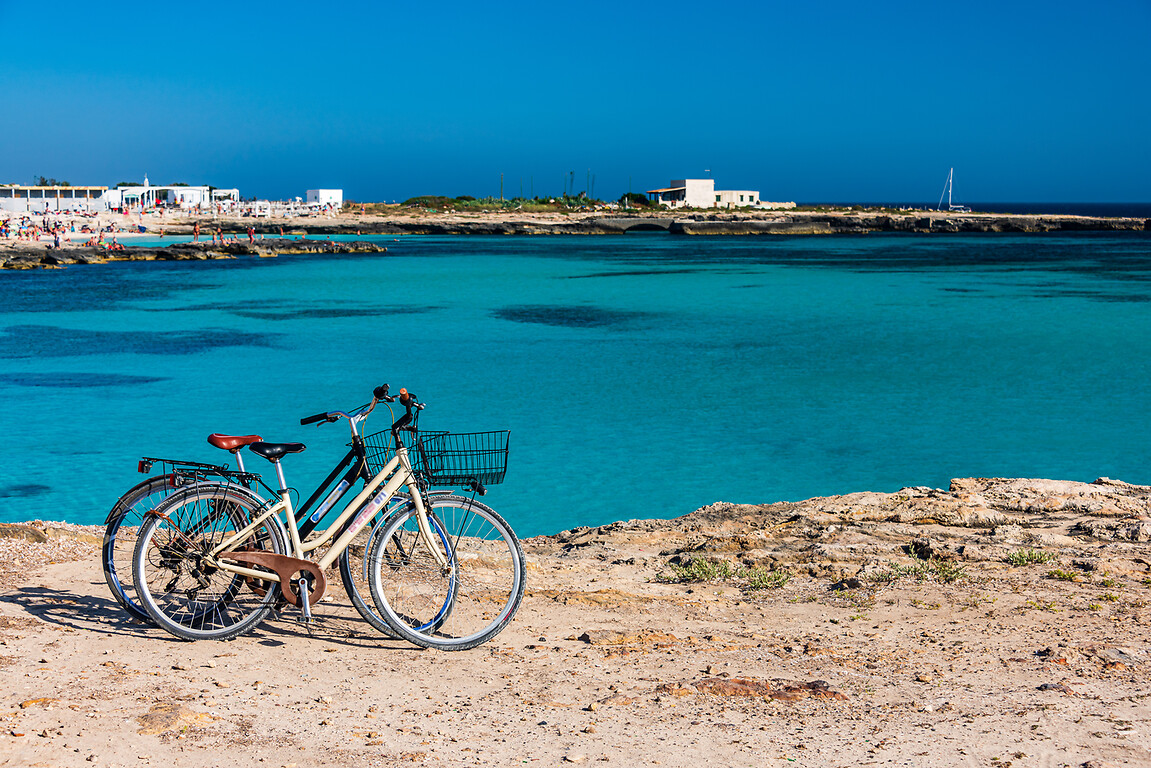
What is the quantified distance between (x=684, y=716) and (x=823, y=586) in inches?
84.6

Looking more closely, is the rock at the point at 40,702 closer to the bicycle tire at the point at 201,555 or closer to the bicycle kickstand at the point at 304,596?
the bicycle tire at the point at 201,555

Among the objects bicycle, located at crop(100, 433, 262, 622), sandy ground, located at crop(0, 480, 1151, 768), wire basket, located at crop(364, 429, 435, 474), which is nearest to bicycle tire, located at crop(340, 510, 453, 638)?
sandy ground, located at crop(0, 480, 1151, 768)

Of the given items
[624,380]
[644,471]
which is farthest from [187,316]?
[644,471]

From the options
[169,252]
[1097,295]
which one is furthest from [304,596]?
[169,252]

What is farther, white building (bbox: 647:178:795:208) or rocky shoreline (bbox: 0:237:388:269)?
white building (bbox: 647:178:795:208)

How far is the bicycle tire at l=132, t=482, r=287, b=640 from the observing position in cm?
442

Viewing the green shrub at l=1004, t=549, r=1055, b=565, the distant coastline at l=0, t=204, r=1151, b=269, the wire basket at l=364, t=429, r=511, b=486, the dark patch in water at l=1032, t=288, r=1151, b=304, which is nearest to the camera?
the wire basket at l=364, t=429, r=511, b=486

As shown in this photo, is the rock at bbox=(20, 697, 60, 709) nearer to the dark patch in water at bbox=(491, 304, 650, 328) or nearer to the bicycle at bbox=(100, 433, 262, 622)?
the bicycle at bbox=(100, 433, 262, 622)

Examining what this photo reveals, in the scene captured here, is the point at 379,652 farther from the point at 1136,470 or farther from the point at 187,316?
the point at 187,316

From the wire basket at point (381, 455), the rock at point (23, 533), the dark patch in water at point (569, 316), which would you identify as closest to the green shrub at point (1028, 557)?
the wire basket at point (381, 455)

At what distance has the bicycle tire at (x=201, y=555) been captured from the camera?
4422 mm

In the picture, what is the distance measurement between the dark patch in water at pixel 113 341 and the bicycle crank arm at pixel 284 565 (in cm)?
2052

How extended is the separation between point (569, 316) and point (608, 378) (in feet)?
38.3

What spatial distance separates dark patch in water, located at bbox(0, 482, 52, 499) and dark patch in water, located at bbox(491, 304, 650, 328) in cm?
1811
